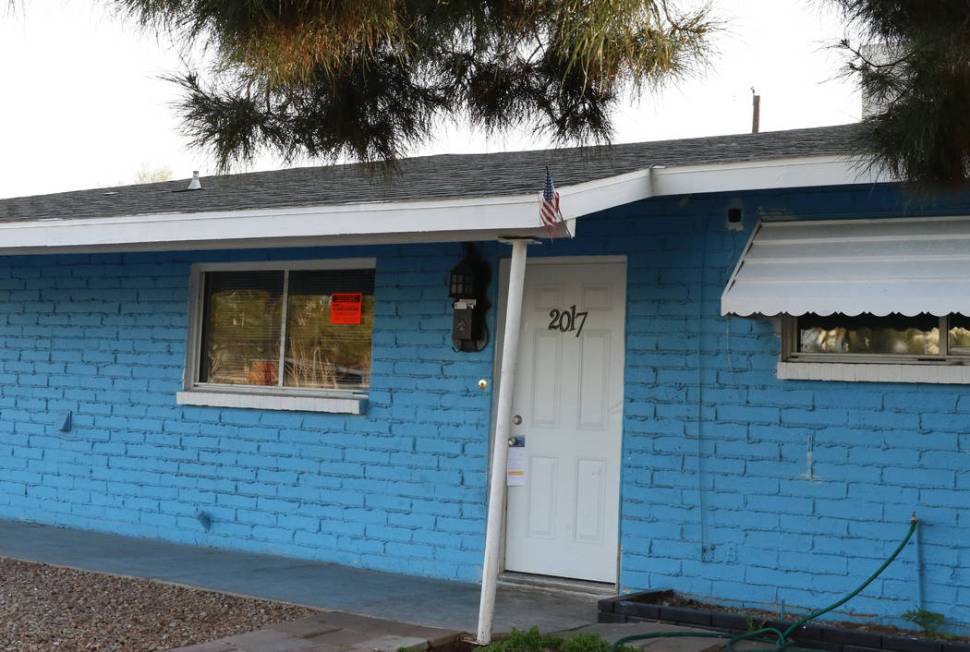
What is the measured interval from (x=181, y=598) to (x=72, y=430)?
3672mm

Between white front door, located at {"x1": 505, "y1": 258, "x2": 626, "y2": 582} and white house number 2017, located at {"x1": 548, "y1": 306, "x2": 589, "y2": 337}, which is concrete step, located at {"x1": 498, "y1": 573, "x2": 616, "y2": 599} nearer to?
white front door, located at {"x1": 505, "y1": 258, "x2": 626, "y2": 582}

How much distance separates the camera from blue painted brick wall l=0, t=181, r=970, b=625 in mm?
6758

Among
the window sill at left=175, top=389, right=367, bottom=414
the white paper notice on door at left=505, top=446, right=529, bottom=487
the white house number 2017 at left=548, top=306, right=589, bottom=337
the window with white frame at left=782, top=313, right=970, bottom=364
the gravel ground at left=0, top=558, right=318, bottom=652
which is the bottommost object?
the gravel ground at left=0, top=558, right=318, bottom=652

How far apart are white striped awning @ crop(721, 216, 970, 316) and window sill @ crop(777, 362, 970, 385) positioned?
1.75 ft

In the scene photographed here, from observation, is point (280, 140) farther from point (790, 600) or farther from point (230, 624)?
point (790, 600)

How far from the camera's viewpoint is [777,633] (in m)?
6.23

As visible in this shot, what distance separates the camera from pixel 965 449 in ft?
21.5

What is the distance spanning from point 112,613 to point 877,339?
4.83 metres

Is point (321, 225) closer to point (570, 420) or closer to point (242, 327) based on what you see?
point (570, 420)

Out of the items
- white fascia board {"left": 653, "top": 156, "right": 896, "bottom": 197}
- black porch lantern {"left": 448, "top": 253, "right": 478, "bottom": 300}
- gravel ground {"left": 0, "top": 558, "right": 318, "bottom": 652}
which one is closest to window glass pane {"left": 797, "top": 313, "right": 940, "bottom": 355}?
white fascia board {"left": 653, "top": 156, "right": 896, "bottom": 197}

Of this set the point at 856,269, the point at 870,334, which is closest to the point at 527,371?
the point at 870,334

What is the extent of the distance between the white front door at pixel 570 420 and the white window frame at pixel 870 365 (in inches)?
47.1

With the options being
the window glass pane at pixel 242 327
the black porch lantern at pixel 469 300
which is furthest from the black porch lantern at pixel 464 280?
the window glass pane at pixel 242 327

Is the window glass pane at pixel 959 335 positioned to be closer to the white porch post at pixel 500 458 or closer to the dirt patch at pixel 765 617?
the dirt patch at pixel 765 617
